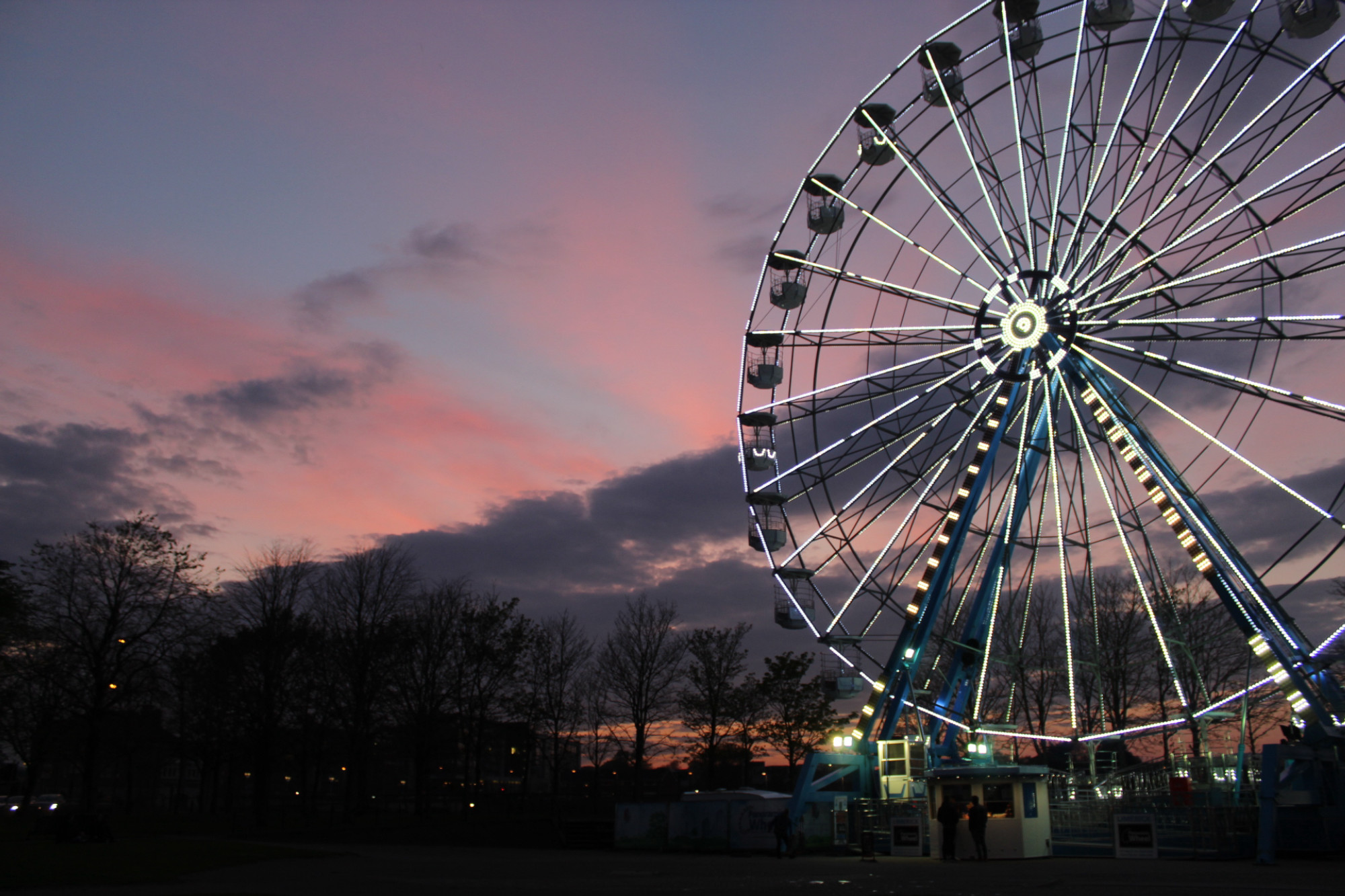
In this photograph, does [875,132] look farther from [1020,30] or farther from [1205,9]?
[1205,9]

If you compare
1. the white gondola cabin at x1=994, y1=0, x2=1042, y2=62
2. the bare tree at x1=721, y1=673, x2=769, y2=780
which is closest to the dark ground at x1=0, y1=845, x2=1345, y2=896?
the white gondola cabin at x1=994, y1=0, x2=1042, y2=62

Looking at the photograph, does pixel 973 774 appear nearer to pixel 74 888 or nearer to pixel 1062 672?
pixel 74 888

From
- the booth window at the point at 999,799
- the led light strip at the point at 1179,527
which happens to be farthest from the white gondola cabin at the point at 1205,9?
the booth window at the point at 999,799

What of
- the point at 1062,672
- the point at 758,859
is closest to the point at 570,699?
the point at 1062,672

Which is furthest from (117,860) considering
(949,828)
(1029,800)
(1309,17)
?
(1309,17)

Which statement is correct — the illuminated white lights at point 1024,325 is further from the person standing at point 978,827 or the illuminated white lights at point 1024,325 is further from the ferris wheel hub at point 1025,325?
the person standing at point 978,827

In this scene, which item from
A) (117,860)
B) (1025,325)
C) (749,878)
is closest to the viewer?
(749,878)

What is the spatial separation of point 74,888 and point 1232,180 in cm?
2624

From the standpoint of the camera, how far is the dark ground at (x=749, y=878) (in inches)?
581

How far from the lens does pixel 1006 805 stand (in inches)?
914

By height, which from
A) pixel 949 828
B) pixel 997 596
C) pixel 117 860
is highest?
pixel 997 596

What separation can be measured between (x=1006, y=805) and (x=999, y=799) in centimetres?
19

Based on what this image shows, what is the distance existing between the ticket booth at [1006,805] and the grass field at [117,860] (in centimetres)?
1648

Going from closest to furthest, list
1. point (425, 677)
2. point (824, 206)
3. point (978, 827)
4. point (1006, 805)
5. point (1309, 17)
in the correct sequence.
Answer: point (1309, 17) → point (978, 827) → point (1006, 805) → point (824, 206) → point (425, 677)
